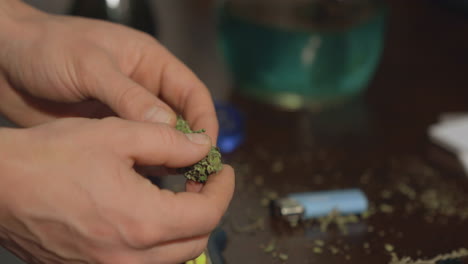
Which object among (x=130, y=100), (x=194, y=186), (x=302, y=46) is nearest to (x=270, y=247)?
(x=194, y=186)

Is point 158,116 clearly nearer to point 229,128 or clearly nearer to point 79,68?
point 79,68

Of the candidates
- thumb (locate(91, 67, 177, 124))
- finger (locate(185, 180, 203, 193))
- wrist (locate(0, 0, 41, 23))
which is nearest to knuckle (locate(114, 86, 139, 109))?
thumb (locate(91, 67, 177, 124))

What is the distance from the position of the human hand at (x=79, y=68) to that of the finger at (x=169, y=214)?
0.47 ft

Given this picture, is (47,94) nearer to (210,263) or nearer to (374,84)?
(210,263)

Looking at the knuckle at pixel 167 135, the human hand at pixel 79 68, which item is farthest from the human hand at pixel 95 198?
the human hand at pixel 79 68

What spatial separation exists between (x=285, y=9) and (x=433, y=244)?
1.53 ft

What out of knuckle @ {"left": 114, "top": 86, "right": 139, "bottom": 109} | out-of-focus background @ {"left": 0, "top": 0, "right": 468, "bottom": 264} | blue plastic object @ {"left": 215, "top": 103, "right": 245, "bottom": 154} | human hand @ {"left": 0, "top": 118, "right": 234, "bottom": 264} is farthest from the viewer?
blue plastic object @ {"left": 215, "top": 103, "right": 245, "bottom": 154}

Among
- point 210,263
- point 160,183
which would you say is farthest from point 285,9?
point 210,263

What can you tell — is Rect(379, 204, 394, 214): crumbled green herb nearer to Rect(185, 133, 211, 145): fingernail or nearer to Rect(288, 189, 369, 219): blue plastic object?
Rect(288, 189, 369, 219): blue plastic object

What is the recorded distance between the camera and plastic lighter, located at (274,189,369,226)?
65 centimetres

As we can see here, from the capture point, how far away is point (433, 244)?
2.12ft

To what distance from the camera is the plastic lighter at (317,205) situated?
655mm

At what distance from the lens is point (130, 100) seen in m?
0.54

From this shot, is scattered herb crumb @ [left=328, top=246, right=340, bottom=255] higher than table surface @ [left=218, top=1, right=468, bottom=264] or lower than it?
lower
